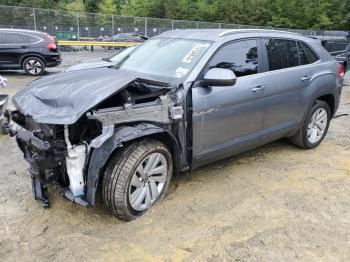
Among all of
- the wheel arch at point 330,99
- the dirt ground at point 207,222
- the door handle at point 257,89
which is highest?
the door handle at point 257,89

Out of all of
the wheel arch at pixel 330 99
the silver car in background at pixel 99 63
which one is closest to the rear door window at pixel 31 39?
the silver car in background at pixel 99 63

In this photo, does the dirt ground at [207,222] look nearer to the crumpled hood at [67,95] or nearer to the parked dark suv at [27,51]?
the crumpled hood at [67,95]

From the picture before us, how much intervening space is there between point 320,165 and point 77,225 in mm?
3366

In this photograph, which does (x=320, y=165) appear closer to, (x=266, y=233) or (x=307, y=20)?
(x=266, y=233)

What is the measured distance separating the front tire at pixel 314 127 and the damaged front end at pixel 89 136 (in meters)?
2.55

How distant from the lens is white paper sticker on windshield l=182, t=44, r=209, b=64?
14.1 feet

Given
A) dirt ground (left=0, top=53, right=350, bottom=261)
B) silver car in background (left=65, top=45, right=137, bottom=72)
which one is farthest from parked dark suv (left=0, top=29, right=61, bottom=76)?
dirt ground (left=0, top=53, right=350, bottom=261)

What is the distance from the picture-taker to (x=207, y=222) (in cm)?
380

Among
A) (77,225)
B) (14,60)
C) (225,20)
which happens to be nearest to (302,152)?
(77,225)

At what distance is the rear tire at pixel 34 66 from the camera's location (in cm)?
1352

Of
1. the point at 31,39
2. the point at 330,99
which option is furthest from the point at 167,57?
the point at 31,39

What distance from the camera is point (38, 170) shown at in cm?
345

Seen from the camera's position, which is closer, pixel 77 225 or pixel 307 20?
pixel 77 225

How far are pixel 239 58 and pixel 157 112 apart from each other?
138 centimetres
